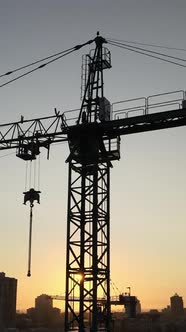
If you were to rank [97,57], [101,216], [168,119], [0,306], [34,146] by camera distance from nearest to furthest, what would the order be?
[168,119] < [101,216] < [34,146] < [97,57] < [0,306]

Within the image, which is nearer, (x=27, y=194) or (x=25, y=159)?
(x=27, y=194)

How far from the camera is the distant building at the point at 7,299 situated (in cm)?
15275

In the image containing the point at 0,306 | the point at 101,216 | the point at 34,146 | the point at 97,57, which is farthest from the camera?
the point at 0,306

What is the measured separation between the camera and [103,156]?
3083 centimetres

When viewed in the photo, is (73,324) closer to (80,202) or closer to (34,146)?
(80,202)

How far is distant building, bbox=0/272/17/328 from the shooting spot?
501 ft

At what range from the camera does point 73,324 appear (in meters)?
28.4

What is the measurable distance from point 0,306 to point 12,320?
40.2 feet

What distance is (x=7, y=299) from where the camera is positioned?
15562 centimetres

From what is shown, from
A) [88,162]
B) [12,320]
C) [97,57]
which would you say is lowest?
[12,320]

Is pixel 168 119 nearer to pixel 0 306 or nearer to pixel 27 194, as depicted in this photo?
pixel 27 194

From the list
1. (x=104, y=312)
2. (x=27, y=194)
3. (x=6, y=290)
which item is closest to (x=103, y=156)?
(x=27, y=194)

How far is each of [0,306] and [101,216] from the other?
133764 millimetres

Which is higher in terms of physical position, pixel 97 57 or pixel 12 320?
pixel 97 57
